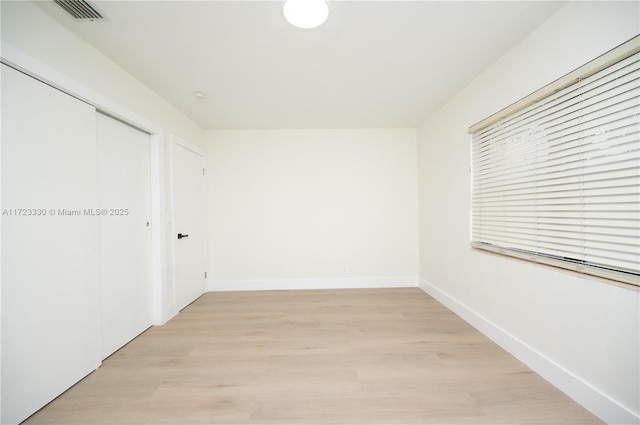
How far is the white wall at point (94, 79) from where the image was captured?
150 centimetres

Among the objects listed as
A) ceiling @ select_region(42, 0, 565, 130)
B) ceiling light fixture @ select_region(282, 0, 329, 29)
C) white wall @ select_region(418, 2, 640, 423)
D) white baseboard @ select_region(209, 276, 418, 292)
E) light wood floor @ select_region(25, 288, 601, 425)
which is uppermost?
ceiling @ select_region(42, 0, 565, 130)

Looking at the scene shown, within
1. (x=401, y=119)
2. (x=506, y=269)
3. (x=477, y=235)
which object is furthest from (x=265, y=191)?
(x=506, y=269)

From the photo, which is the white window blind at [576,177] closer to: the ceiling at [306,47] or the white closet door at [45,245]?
the ceiling at [306,47]

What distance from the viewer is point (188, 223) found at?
345 centimetres

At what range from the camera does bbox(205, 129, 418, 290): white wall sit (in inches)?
159

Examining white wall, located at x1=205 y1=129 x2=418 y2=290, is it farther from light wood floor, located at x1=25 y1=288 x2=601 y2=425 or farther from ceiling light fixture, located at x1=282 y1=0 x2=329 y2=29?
ceiling light fixture, located at x1=282 y1=0 x2=329 y2=29

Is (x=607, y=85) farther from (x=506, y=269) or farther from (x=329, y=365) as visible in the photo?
(x=329, y=365)

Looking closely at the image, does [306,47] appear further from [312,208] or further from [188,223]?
[188,223]

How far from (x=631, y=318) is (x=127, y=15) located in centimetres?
368

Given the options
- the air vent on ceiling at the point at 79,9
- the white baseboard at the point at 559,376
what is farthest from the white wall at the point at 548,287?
the air vent on ceiling at the point at 79,9

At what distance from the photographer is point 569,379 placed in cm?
166

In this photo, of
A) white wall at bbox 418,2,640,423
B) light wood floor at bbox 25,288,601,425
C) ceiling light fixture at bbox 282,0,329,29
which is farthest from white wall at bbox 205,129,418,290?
ceiling light fixture at bbox 282,0,329,29

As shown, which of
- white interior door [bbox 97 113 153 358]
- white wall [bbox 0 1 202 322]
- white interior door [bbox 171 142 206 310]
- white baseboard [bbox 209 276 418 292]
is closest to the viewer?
white wall [bbox 0 1 202 322]

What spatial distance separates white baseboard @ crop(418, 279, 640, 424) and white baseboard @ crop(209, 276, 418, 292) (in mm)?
1335
